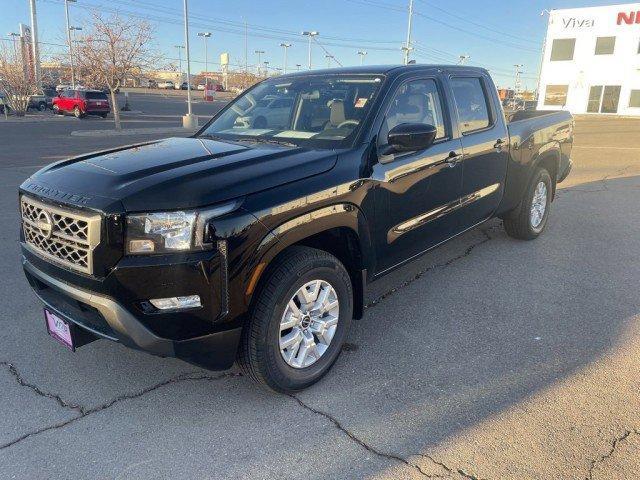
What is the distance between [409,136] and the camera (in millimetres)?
3264

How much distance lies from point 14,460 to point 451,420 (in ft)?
7.29

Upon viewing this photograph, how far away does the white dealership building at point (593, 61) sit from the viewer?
134ft

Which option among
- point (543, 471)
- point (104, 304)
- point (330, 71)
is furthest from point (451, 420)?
point (330, 71)

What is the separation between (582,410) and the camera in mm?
2883

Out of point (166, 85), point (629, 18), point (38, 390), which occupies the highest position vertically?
point (629, 18)

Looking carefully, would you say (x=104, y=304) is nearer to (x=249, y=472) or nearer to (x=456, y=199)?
(x=249, y=472)

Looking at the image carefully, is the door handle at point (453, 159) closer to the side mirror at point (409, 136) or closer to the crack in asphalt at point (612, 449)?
the side mirror at point (409, 136)

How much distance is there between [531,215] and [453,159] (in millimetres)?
2270

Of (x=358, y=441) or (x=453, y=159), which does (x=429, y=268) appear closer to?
(x=453, y=159)

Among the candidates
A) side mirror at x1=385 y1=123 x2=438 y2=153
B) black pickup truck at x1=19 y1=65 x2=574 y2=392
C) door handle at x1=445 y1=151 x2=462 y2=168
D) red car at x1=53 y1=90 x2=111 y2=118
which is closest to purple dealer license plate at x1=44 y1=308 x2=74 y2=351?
black pickup truck at x1=19 y1=65 x2=574 y2=392

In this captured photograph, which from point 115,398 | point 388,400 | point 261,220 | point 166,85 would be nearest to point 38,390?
point 115,398

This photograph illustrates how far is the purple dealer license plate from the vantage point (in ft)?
9.04

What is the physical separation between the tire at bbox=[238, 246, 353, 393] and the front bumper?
0.14 m

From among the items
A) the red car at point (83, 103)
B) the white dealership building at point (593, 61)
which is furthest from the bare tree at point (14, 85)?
the white dealership building at point (593, 61)
